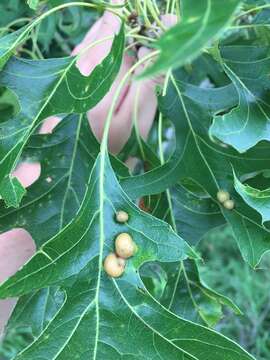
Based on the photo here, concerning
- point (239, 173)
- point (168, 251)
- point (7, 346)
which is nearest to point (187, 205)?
point (239, 173)

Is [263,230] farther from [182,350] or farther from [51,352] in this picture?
[51,352]

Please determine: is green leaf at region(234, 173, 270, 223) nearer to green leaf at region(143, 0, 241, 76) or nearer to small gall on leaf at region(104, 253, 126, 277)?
small gall on leaf at region(104, 253, 126, 277)

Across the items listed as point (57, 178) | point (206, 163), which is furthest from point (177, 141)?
point (57, 178)

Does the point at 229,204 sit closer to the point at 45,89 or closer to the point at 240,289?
the point at 45,89

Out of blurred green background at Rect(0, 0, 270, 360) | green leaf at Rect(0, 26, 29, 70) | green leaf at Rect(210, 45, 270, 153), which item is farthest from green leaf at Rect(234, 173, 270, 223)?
blurred green background at Rect(0, 0, 270, 360)

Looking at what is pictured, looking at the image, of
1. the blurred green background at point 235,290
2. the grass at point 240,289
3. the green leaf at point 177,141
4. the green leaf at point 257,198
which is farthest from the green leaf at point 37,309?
the grass at point 240,289

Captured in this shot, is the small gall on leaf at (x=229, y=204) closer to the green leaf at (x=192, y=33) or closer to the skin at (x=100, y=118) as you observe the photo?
the skin at (x=100, y=118)
